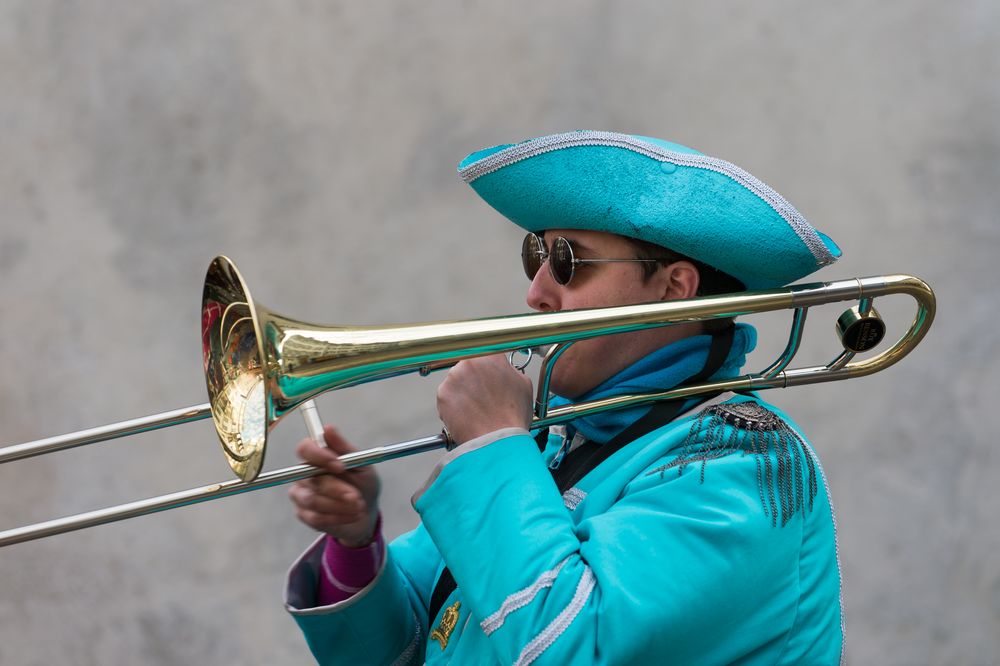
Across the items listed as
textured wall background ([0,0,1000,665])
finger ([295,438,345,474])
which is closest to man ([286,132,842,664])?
finger ([295,438,345,474])

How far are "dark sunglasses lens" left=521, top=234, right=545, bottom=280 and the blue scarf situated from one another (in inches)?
8.0

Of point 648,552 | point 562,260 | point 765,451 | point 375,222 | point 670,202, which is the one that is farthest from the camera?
point 375,222

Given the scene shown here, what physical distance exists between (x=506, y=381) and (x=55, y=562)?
82.8 inches

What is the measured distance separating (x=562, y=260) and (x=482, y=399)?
11.2 inches

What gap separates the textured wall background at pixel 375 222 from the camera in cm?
288

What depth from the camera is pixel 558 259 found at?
4.84 ft

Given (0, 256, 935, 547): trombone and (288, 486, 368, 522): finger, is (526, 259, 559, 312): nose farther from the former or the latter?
(288, 486, 368, 522): finger

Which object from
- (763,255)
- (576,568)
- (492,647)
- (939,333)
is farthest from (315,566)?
(939,333)

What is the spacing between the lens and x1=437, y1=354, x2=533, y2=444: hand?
127cm

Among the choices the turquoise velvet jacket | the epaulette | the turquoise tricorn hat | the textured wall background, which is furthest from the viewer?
the textured wall background

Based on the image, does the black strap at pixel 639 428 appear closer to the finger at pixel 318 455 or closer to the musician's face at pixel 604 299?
the musician's face at pixel 604 299

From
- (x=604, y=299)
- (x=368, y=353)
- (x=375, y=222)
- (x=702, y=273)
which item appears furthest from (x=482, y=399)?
(x=375, y=222)

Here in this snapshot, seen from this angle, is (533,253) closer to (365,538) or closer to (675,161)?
(675,161)

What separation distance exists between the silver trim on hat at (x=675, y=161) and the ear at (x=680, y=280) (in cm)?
15
